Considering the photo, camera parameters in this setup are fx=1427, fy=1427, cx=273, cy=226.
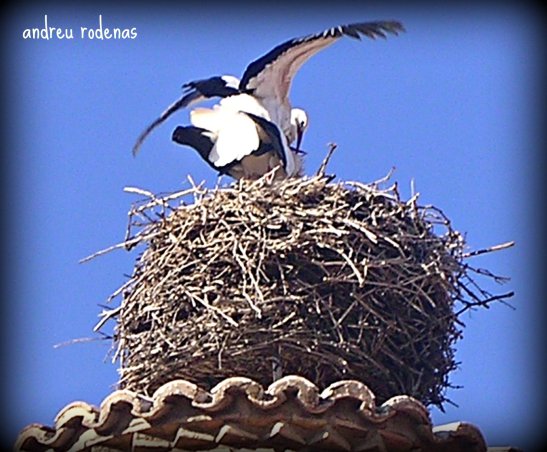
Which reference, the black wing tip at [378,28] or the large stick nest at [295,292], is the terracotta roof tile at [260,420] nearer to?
the large stick nest at [295,292]

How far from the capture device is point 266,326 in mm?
4477

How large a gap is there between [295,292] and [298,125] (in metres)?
2.05

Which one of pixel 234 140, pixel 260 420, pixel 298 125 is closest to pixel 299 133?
pixel 298 125

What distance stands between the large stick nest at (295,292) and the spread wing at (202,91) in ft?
4.28

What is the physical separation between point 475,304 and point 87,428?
5.09 ft

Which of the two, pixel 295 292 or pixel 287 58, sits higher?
pixel 287 58

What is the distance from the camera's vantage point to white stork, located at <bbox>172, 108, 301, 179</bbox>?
6.11 meters

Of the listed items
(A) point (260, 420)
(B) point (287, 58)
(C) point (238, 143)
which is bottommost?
(A) point (260, 420)

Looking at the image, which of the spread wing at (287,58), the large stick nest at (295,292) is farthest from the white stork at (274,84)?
the large stick nest at (295,292)

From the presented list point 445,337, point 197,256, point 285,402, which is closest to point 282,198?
point 197,256

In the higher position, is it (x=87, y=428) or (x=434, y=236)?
(x=434, y=236)

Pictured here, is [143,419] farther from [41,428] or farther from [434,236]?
[434,236]

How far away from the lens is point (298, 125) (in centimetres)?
648

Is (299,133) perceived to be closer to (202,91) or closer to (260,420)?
(202,91)
